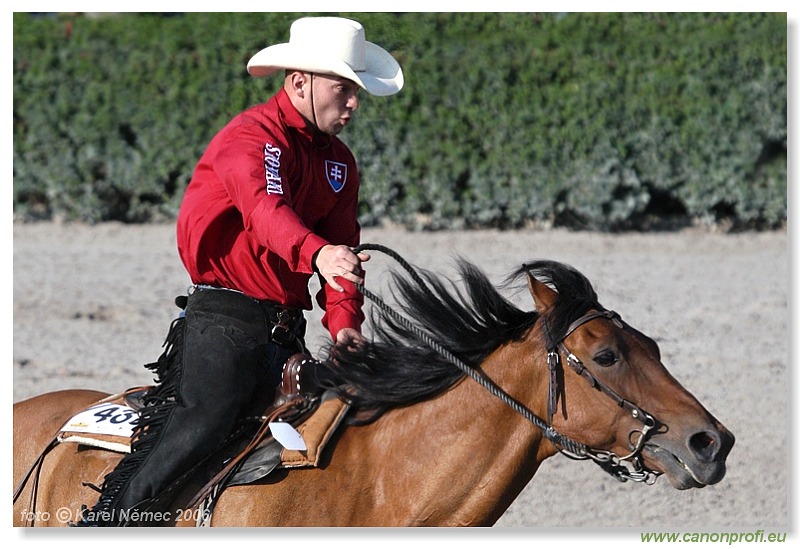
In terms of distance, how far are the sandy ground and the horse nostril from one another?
1.22 m

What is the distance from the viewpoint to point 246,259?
329 centimetres

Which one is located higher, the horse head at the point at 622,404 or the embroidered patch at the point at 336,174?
the embroidered patch at the point at 336,174

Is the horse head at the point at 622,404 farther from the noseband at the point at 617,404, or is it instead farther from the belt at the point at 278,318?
the belt at the point at 278,318

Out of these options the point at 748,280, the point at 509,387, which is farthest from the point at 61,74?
the point at 509,387

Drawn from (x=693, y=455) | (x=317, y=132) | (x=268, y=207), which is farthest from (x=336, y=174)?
(x=693, y=455)

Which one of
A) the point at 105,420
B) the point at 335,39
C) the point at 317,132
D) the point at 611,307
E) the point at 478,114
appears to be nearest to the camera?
the point at 335,39

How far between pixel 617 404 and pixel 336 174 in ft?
4.23

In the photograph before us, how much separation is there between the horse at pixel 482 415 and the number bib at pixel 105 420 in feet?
1.28

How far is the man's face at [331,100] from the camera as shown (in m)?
3.26

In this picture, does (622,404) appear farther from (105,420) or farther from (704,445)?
(105,420)

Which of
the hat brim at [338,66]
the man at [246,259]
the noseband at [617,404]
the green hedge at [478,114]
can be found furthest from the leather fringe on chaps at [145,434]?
the green hedge at [478,114]

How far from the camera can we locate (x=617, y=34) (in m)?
11.7

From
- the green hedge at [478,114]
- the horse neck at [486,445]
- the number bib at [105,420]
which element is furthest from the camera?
the green hedge at [478,114]

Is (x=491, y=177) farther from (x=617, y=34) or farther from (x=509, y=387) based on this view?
(x=509, y=387)
